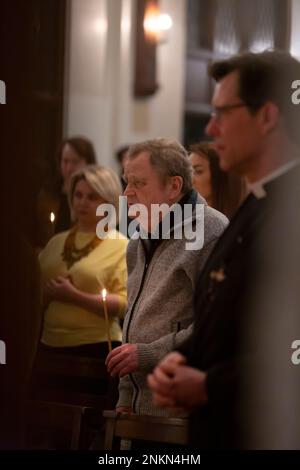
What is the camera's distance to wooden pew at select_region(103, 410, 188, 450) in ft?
5.14

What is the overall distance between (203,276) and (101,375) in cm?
66

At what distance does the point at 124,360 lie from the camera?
1675mm

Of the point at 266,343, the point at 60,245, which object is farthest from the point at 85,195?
the point at 266,343

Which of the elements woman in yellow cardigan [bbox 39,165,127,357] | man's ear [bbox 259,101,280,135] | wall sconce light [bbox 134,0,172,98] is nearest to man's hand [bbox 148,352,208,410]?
man's ear [bbox 259,101,280,135]

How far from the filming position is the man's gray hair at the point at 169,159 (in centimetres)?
170

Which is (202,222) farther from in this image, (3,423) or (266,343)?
(3,423)

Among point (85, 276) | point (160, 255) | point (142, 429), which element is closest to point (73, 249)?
point (85, 276)

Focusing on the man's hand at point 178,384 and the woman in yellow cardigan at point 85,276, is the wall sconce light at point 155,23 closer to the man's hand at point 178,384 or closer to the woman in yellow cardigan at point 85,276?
the woman in yellow cardigan at point 85,276

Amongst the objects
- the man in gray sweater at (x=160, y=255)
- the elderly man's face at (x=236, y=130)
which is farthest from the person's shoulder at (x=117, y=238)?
the elderly man's face at (x=236, y=130)

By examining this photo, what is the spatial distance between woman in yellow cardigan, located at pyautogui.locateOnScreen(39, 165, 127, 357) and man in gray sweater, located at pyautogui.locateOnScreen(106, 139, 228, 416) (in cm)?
35

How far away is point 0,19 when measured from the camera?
1783mm

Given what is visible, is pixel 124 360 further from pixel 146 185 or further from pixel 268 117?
pixel 268 117

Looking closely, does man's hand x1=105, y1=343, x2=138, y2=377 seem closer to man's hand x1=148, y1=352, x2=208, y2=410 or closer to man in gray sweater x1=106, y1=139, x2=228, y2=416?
man in gray sweater x1=106, y1=139, x2=228, y2=416

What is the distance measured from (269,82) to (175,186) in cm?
41
